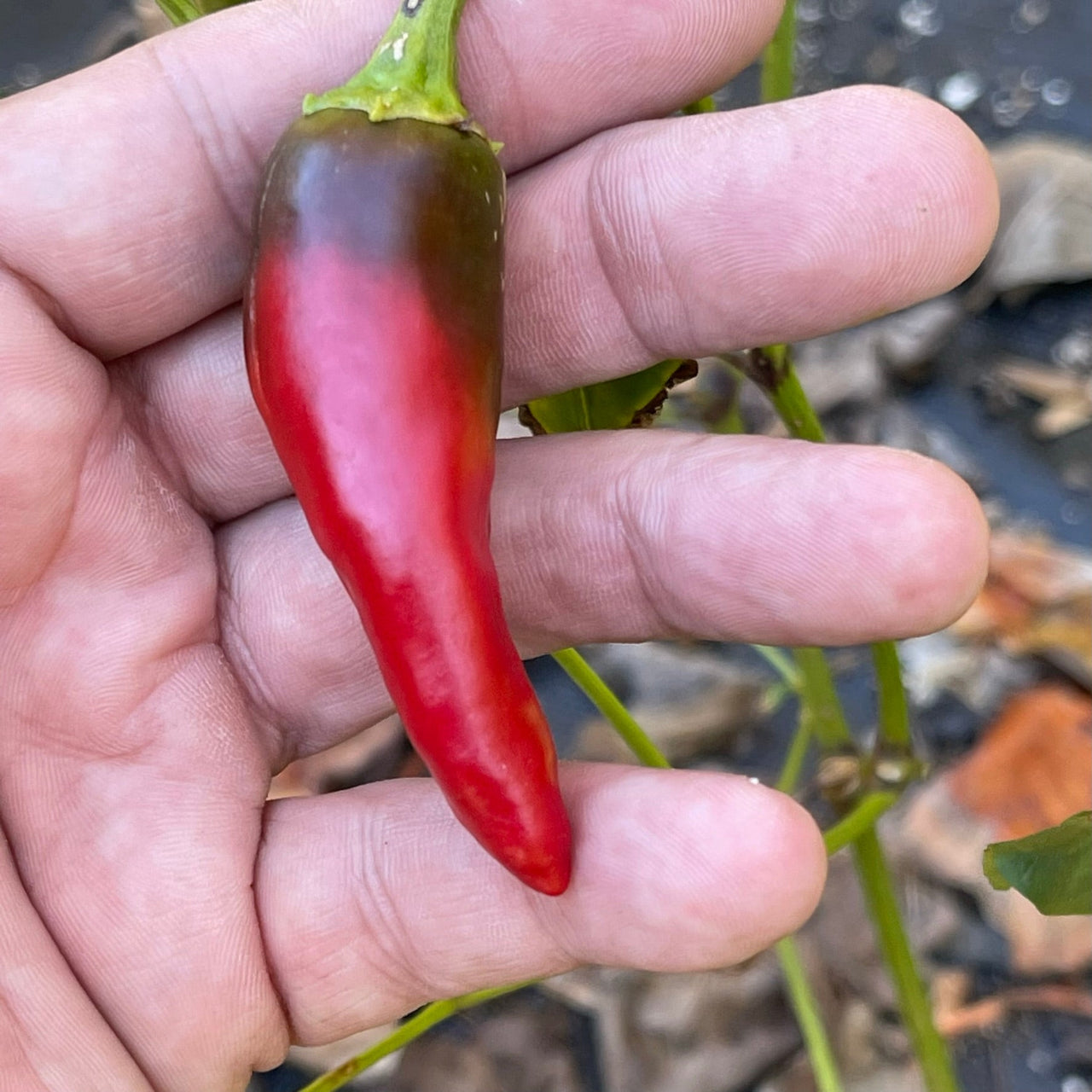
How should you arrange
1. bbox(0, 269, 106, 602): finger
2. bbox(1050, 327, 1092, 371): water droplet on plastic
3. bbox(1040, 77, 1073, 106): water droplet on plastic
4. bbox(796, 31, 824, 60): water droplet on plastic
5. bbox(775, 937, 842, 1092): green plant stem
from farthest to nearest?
bbox(796, 31, 824, 60): water droplet on plastic
bbox(1040, 77, 1073, 106): water droplet on plastic
bbox(1050, 327, 1092, 371): water droplet on plastic
bbox(775, 937, 842, 1092): green plant stem
bbox(0, 269, 106, 602): finger

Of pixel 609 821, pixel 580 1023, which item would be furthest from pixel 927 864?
pixel 609 821

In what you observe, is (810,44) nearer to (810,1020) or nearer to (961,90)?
(961,90)

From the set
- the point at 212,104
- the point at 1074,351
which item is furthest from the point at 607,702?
the point at 1074,351

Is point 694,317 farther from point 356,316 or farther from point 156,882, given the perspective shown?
point 156,882

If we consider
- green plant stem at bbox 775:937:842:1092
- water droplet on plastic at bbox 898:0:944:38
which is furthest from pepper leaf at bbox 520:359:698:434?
water droplet on plastic at bbox 898:0:944:38

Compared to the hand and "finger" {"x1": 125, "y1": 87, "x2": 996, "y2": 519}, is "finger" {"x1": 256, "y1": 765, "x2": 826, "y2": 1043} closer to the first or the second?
the hand

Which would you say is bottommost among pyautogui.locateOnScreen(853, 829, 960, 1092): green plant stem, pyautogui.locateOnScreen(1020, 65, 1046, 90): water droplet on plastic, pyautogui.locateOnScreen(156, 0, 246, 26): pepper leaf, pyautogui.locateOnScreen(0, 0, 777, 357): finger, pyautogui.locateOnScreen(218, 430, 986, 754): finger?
pyautogui.locateOnScreen(853, 829, 960, 1092): green plant stem

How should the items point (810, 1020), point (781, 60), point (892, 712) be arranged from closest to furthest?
point (781, 60)
point (892, 712)
point (810, 1020)
